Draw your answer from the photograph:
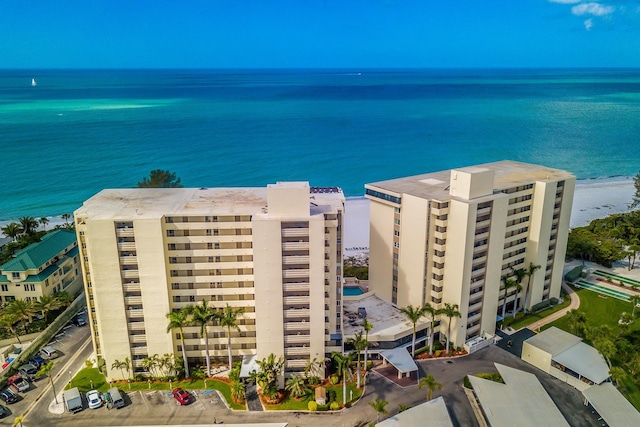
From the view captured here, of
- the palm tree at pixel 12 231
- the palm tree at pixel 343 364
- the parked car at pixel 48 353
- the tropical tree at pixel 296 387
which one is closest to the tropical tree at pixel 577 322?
the palm tree at pixel 343 364

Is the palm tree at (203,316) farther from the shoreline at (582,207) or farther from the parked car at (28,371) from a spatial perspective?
the shoreline at (582,207)

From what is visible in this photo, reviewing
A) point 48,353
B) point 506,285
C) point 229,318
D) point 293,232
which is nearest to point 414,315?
point 506,285

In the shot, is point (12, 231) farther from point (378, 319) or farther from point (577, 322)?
point (577, 322)

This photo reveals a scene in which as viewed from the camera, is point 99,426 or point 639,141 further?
point 639,141

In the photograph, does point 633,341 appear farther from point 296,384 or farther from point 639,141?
point 639,141

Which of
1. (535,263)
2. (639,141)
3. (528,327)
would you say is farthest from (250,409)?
(639,141)

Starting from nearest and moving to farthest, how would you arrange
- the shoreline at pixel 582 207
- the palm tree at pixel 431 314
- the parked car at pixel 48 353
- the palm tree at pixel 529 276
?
the palm tree at pixel 431 314, the parked car at pixel 48 353, the palm tree at pixel 529 276, the shoreline at pixel 582 207

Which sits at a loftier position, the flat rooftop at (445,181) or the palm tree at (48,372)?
the flat rooftop at (445,181)
